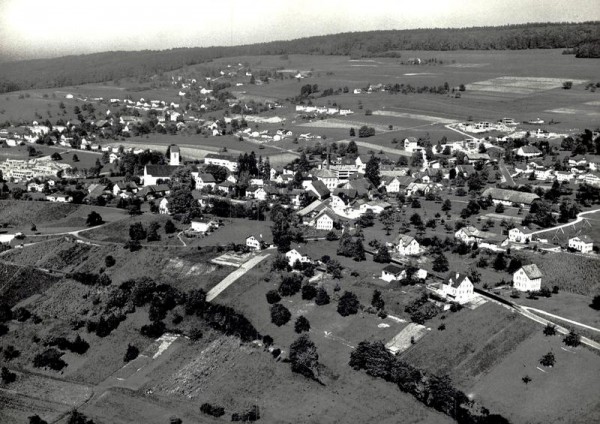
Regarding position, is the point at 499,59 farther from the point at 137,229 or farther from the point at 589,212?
the point at 137,229

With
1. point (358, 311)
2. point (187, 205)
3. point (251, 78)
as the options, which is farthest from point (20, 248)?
point (251, 78)

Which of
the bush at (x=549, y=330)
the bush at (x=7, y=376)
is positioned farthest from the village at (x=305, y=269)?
the bush at (x=7, y=376)

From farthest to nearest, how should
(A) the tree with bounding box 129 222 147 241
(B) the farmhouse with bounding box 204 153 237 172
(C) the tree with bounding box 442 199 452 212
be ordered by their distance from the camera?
(B) the farmhouse with bounding box 204 153 237 172 → (C) the tree with bounding box 442 199 452 212 → (A) the tree with bounding box 129 222 147 241

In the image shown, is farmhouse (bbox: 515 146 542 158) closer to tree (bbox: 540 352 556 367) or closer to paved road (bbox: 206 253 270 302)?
paved road (bbox: 206 253 270 302)

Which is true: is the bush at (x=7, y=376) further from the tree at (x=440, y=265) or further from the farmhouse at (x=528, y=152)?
the farmhouse at (x=528, y=152)

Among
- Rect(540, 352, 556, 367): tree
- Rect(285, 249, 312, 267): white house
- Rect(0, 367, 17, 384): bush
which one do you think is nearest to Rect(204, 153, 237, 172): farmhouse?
Rect(285, 249, 312, 267): white house

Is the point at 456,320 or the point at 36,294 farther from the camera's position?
the point at 36,294
